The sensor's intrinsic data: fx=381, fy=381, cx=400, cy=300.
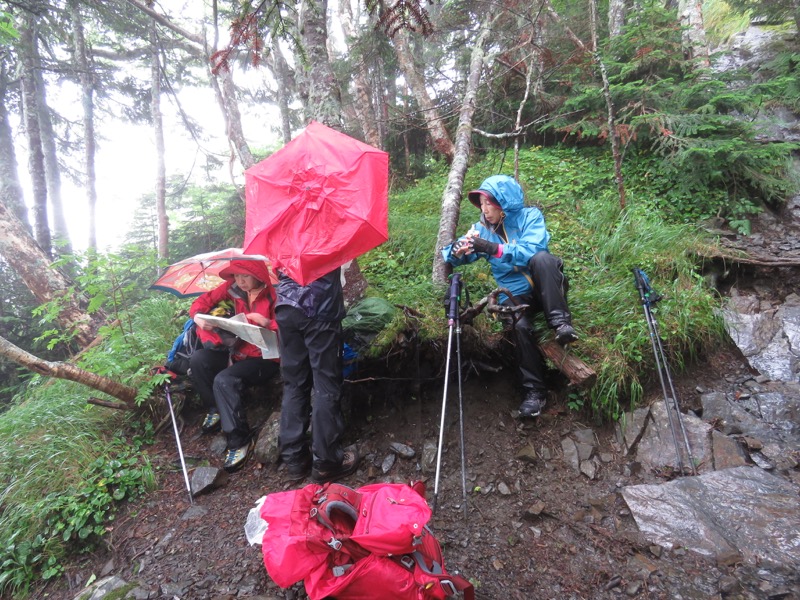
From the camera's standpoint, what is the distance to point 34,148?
32.9ft

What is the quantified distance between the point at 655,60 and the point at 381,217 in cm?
755

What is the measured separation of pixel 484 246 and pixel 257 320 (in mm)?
2416

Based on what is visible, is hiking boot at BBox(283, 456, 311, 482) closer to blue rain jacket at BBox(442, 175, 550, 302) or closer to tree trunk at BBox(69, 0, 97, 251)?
blue rain jacket at BBox(442, 175, 550, 302)

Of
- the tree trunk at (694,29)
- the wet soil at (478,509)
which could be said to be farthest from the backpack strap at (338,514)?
the tree trunk at (694,29)

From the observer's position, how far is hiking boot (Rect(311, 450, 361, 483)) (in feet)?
11.3

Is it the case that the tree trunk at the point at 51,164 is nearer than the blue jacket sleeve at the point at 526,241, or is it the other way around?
the blue jacket sleeve at the point at 526,241

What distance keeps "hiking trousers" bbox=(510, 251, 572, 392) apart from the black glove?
40 centimetres

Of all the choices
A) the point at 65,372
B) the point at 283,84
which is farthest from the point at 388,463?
the point at 283,84

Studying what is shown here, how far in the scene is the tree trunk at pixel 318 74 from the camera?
4.55 m

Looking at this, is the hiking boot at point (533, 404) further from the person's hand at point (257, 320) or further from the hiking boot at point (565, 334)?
the person's hand at point (257, 320)

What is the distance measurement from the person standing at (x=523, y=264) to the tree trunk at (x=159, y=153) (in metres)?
9.33

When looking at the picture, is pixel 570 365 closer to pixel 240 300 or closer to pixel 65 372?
pixel 240 300

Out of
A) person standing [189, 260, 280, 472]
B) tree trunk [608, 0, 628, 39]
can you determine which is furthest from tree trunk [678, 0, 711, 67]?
person standing [189, 260, 280, 472]

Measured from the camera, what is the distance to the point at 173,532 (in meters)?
3.27
